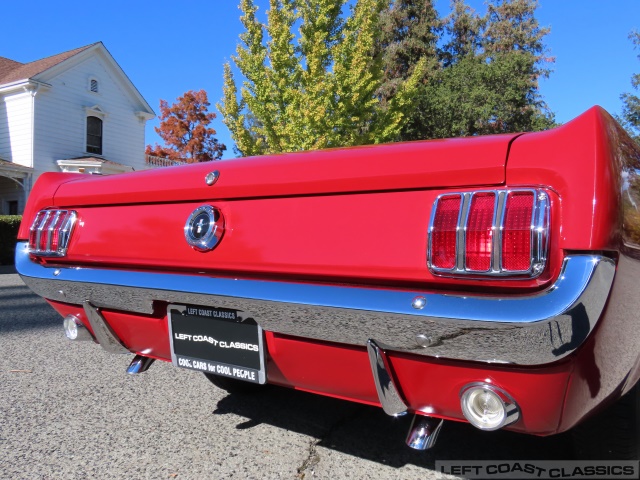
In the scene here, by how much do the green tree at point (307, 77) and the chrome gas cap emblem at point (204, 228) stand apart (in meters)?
9.75

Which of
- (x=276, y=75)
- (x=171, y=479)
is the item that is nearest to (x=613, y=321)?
(x=171, y=479)

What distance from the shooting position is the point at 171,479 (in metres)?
2.09

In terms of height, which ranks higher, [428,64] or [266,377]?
[428,64]

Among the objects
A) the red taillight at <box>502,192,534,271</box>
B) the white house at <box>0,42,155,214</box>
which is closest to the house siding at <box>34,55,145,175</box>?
the white house at <box>0,42,155,214</box>

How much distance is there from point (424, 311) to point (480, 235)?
0.83 feet

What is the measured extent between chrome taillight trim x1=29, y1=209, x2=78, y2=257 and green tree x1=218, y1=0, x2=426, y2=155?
9323mm

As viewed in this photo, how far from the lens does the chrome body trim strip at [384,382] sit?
1.54 m

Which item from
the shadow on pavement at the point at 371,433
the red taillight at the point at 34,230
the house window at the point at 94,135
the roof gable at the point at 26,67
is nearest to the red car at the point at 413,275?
the red taillight at the point at 34,230

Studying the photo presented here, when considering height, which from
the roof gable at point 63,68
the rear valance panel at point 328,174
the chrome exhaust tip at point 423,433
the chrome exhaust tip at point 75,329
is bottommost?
the chrome exhaust tip at point 423,433

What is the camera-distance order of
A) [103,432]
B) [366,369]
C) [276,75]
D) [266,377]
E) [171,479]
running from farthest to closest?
[276,75], [103,432], [171,479], [266,377], [366,369]

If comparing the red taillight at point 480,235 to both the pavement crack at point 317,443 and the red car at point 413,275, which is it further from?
the pavement crack at point 317,443

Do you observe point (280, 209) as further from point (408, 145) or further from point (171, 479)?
point (171, 479)

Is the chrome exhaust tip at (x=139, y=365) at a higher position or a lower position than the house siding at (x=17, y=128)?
lower

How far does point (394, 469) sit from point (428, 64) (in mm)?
24176
